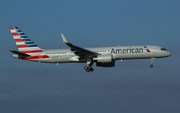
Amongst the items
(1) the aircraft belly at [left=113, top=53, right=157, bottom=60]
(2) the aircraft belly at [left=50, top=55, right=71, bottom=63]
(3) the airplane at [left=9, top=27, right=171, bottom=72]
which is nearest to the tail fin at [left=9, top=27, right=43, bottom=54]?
(3) the airplane at [left=9, top=27, right=171, bottom=72]

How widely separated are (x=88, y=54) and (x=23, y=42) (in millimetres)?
13889

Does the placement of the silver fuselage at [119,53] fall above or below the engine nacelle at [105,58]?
above

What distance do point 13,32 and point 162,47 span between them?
2945 centimetres

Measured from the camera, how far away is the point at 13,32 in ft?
186

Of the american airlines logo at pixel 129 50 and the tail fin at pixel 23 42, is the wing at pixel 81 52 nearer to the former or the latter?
the american airlines logo at pixel 129 50

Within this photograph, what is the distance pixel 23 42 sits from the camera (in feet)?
182

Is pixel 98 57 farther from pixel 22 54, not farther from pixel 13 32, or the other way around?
pixel 13 32

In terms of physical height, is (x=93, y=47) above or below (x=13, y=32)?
below

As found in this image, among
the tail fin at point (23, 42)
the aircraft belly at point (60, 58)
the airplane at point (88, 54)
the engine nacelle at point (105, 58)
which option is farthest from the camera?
the tail fin at point (23, 42)

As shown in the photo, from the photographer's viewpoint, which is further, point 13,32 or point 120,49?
point 13,32

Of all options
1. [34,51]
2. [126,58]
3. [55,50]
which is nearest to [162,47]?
[126,58]

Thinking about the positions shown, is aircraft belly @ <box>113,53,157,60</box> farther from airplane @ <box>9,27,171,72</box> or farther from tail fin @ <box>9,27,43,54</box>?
tail fin @ <box>9,27,43,54</box>

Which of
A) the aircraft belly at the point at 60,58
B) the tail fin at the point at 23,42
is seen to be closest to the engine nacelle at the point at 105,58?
the aircraft belly at the point at 60,58

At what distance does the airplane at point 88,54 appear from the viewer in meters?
50.4
